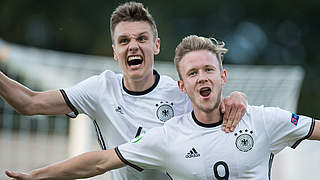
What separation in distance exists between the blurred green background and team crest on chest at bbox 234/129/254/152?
19.2 metres

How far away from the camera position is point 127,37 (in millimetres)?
5047

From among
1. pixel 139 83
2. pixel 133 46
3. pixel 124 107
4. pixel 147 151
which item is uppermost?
pixel 133 46

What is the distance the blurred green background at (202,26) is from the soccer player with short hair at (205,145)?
19064mm

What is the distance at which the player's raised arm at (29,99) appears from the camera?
4.87 metres

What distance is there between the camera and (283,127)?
4.43 metres

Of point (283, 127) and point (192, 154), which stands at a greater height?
point (283, 127)

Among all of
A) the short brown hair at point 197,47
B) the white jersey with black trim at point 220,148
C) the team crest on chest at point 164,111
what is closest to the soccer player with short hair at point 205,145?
the white jersey with black trim at point 220,148

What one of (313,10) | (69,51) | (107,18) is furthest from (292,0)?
(69,51)

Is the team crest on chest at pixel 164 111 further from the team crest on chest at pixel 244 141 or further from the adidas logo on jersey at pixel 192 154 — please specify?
the team crest on chest at pixel 244 141

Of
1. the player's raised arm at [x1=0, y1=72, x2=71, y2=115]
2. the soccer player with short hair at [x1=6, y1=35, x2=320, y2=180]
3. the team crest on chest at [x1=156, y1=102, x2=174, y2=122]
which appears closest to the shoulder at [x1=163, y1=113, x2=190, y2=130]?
the soccer player with short hair at [x1=6, y1=35, x2=320, y2=180]

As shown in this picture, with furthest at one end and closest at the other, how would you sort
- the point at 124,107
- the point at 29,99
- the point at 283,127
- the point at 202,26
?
the point at 202,26 < the point at 124,107 < the point at 29,99 < the point at 283,127

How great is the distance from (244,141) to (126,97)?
1.19 metres

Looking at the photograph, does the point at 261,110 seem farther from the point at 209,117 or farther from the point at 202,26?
the point at 202,26

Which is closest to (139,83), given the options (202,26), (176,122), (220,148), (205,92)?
(176,122)
